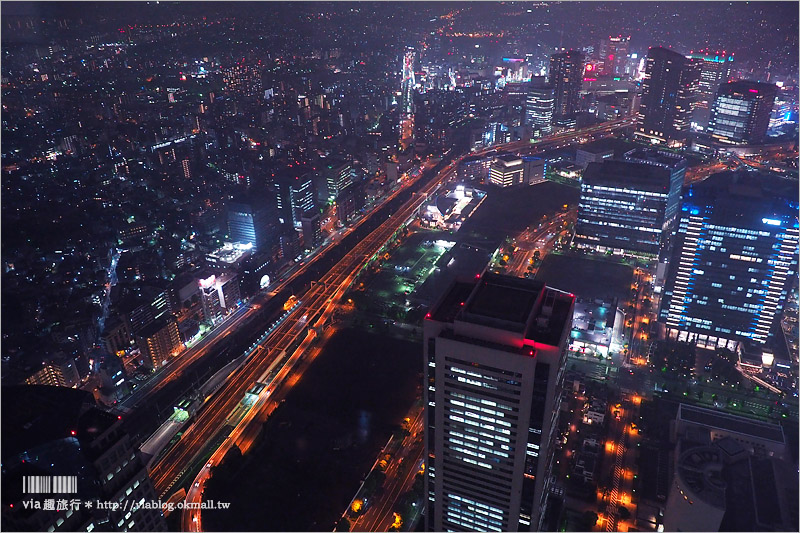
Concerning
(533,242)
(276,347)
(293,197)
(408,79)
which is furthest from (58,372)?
(408,79)

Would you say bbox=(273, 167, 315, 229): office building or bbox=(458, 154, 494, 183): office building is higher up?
bbox=(273, 167, 315, 229): office building

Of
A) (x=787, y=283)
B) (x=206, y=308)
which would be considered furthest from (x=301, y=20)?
(x=787, y=283)

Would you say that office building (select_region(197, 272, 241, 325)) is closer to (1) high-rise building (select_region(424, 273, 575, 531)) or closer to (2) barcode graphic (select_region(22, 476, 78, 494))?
(1) high-rise building (select_region(424, 273, 575, 531))

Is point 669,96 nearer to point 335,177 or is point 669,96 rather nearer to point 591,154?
point 591,154

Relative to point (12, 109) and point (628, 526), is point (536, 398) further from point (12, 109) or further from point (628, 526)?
point (12, 109)

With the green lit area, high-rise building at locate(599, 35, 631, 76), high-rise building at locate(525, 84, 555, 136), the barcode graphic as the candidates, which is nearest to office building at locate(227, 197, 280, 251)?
the green lit area

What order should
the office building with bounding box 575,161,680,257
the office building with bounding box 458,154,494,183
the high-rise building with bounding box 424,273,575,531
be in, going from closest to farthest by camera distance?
the high-rise building with bounding box 424,273,575,531, the office building with bounding box 575,161,680,257, the office building with bounding box 458,154,494,183

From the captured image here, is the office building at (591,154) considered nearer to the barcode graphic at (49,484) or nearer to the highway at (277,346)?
the highway at (277,346)

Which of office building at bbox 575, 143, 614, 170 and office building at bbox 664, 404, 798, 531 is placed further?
office building at bbox 575, 143, 614, 170
